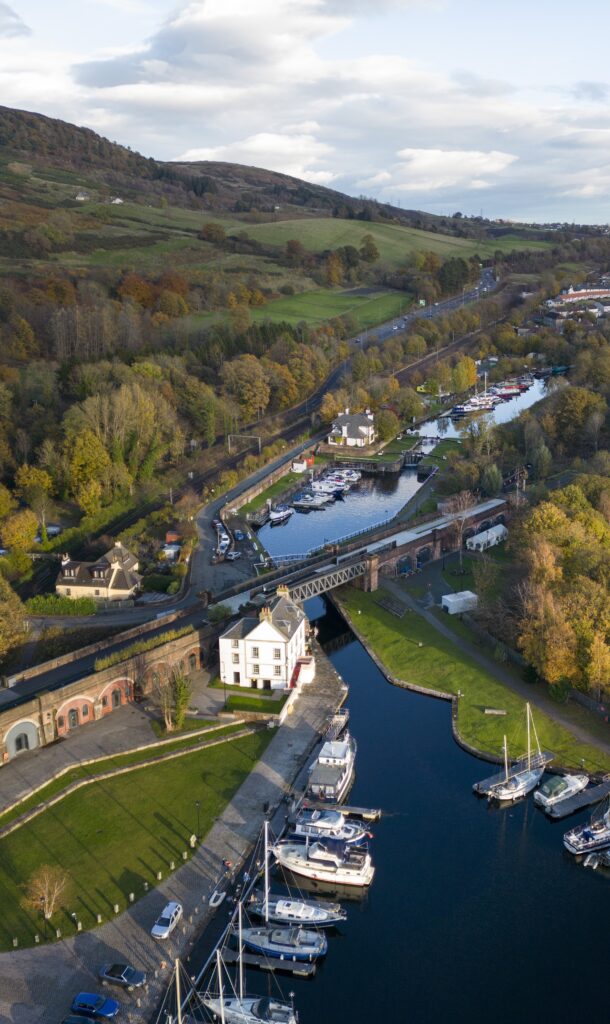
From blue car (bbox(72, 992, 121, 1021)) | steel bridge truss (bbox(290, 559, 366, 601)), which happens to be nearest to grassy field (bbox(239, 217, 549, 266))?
steel bridge truss (bbox(290, 559, 366, 601))

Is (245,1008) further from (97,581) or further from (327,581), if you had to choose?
(97,581)

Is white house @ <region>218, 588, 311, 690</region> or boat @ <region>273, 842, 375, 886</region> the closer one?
boat @ <region>273, 842, 375, 886</region>

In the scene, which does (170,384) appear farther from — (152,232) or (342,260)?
(342,260)

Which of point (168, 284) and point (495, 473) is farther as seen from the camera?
point (168, 284)

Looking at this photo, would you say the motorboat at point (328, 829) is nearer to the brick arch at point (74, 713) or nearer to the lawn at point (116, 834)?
the lawn at point (116, 834)

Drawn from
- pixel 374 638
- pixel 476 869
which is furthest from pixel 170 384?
pixel 476 869

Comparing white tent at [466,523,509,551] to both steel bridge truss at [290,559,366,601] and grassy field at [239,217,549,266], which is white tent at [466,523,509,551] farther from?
grassy field at [239,217,549,266]

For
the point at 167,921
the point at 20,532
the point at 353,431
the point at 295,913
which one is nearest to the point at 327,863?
the point at 295,913
